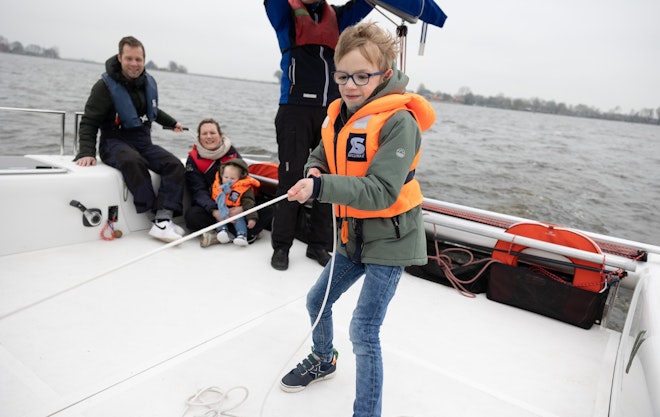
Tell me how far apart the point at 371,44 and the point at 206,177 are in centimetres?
218

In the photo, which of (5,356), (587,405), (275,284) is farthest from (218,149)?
(587,405)

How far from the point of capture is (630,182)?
38.9 ft

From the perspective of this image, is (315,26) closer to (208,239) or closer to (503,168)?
(208,239)

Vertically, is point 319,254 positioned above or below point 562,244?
below

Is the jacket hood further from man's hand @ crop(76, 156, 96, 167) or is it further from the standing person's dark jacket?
man's hand @ crop(76, 156, 96, 167)

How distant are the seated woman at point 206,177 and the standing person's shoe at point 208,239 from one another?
0.41 feet

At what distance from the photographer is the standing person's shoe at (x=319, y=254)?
9.07 ft

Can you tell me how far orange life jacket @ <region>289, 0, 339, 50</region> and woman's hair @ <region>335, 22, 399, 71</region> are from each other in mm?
1240

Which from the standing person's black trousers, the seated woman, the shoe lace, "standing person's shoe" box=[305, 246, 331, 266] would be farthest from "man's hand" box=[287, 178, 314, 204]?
the seated woman

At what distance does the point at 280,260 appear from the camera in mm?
2656

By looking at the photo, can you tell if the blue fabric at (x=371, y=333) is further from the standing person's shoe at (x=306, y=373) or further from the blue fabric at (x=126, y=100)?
the blue fabric at (x=126, y=100)

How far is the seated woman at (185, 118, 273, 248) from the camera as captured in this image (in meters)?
3.02

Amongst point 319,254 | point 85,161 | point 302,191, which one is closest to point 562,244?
point 319,254

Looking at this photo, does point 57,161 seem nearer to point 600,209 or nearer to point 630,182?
point 600,209
